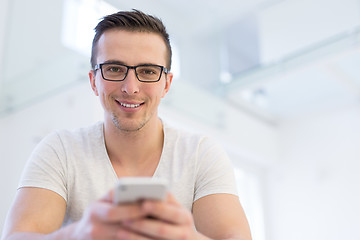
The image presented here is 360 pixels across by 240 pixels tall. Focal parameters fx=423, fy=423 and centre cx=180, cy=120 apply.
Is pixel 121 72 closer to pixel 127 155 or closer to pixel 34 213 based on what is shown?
pixel 127 155

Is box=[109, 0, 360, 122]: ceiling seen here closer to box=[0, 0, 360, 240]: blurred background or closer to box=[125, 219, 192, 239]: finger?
box=[0, 0, 360, 240]: blurred background

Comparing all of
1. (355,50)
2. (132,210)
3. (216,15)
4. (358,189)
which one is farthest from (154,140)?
(358,189)

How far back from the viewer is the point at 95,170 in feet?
3.66

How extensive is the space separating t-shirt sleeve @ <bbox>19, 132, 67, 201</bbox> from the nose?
0.24 metres

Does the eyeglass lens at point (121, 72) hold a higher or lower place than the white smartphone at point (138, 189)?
higher

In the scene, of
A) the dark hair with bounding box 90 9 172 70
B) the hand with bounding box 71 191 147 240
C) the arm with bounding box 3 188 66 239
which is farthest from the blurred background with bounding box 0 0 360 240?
the hand with bounding box 71 191 147 240

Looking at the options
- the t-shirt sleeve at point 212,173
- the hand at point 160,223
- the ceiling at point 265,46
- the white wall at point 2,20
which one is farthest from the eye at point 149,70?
the white wall at point 2,20

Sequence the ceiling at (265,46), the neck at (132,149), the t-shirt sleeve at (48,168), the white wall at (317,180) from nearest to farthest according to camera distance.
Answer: the t-shirt sleeve at (48,168) < the neck at (132,149) < the ceiling at (265,46) < the white wall at (317,180)

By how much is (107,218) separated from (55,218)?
0.41 metres

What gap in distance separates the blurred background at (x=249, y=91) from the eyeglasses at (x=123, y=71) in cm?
153

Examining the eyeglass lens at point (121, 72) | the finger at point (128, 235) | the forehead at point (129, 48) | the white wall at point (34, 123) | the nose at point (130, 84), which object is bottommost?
the finger at point (128, 235)

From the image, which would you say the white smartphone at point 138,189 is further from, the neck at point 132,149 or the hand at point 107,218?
the neck at point 132,149

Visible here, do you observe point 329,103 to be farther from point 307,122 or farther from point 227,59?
point 227,59

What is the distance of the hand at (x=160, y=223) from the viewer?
2.14ft
